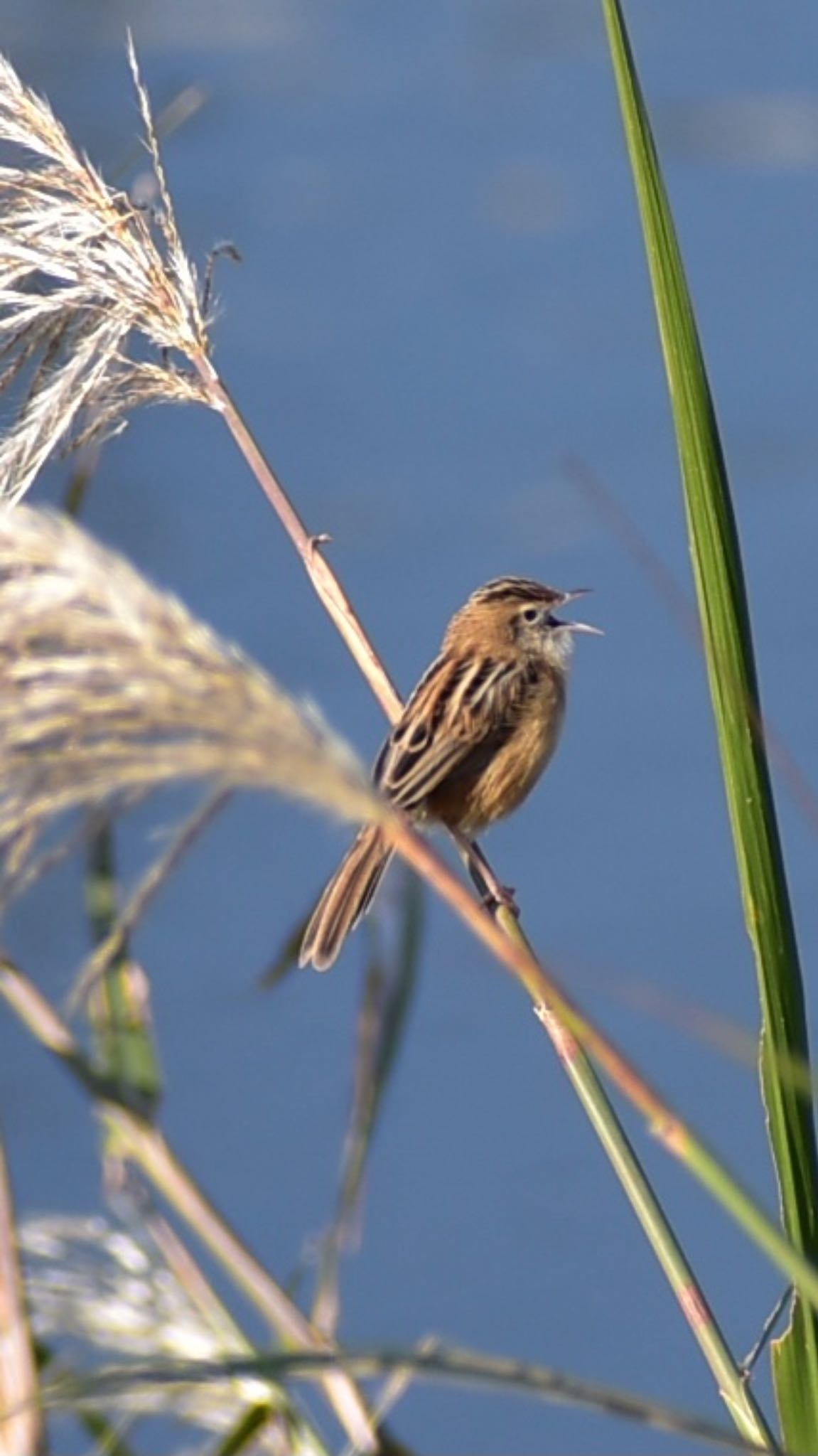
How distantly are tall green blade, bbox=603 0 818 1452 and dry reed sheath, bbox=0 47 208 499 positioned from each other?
1.98ft

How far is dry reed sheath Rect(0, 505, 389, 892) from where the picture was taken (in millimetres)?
1051

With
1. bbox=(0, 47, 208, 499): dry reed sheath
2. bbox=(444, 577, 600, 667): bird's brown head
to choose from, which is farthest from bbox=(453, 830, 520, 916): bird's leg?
bbox=(0, 47, 208, 499): dry reed sheath

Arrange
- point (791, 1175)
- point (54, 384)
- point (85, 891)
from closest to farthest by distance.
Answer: point (85, 891)
point (791, 1175)
point (54, 384)

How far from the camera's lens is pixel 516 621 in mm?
3561

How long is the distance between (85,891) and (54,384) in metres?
0.70

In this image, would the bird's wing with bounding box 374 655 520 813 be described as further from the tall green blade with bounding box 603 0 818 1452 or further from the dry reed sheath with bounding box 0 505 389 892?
the dry reed sheath with bounding box 0 505 389 892

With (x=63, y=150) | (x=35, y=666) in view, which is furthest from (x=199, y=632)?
(x=63, y=150)

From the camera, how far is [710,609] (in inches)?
70.4

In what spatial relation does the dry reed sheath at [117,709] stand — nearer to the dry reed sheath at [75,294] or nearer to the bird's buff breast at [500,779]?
the dry reed sheath at [75,294]

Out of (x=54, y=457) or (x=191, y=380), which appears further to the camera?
(x=191, y=380)

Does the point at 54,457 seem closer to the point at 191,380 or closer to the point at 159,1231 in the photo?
the point at 191,380

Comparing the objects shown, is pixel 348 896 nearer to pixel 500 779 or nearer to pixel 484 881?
pixel 484 881

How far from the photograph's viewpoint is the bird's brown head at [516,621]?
11.6 ft

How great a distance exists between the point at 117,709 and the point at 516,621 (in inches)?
96.4
